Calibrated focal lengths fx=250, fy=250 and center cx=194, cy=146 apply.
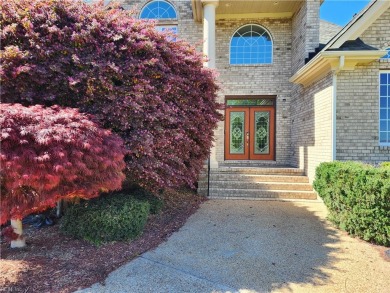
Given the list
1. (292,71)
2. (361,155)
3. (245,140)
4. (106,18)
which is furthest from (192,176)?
(292,71)

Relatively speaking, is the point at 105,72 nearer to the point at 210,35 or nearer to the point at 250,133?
the point at 210,35

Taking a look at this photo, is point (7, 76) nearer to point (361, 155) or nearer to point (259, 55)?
point (361, 155)

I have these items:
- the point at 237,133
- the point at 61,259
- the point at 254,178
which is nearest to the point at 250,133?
the point at 237,133

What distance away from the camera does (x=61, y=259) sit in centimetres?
338

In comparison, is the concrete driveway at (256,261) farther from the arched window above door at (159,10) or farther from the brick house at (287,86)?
the arched window above door at (159,10)

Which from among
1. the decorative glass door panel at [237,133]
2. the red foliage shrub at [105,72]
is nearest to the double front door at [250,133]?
the decorative glass door panel at [237,133]

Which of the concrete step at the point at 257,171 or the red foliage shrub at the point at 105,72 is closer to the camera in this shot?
the red foliage shrub at the point at 105,72

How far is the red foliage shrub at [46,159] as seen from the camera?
279 centimetres

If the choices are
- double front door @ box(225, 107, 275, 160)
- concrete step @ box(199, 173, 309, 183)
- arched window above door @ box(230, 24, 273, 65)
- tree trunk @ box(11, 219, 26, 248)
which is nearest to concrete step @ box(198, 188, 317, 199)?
concrete step @ box(199, 173, 309, 183)

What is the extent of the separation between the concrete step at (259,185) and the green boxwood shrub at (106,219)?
10.7 feet

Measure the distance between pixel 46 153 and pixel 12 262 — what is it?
160 cm

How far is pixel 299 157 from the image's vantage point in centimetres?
850

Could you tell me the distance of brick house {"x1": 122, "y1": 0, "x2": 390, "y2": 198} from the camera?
20.6 ft

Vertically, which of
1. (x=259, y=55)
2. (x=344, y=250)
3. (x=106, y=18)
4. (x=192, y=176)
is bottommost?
→ (x=344, y=250)
